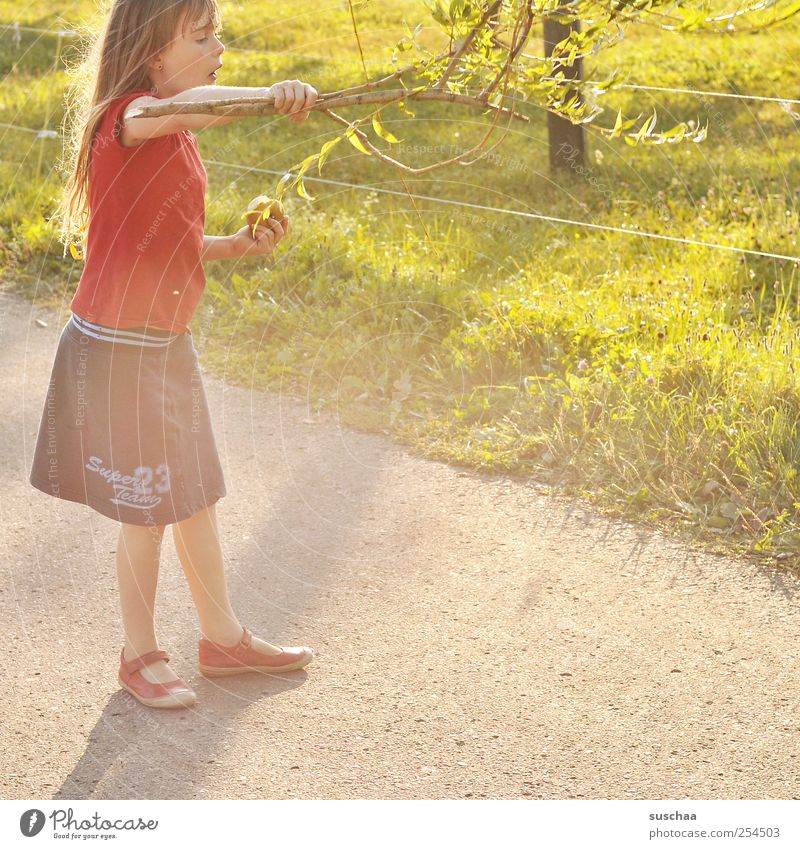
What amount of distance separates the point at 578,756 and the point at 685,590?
76 centimetres

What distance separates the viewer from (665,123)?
Answer: 20.3 feet

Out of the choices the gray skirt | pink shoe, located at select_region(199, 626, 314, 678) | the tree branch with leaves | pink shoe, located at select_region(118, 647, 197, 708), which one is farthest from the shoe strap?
the tree branch with leaves

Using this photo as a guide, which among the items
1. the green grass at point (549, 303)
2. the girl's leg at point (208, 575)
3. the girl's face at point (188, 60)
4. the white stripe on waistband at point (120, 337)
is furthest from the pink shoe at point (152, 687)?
the green grass at point (549, 303)

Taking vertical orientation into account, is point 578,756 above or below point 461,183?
below

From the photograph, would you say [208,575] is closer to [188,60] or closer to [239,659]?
[239,659]

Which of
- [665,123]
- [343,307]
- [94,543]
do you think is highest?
[665,123]

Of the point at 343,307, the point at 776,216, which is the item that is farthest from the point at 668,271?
the point at 343,307

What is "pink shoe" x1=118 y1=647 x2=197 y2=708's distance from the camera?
246 centimetres

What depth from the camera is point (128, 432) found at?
7.63 ft

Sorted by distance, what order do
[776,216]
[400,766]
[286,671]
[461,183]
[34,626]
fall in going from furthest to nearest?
[461,183] → [776,216] → [34,626] → [286,671] → [400,766]

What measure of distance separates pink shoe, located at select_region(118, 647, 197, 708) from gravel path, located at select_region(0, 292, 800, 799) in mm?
32

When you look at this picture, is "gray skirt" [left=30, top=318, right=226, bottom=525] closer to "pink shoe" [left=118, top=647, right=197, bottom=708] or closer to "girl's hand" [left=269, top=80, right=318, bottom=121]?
"pink shoe" [left=118, top=647, right=197, bottom=708]

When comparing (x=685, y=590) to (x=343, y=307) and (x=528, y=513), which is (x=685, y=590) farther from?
(x=343, y=307)

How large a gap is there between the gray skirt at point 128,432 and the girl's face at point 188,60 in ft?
1.72
